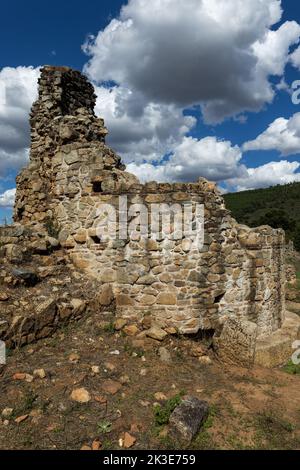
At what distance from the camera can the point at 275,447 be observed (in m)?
4.40

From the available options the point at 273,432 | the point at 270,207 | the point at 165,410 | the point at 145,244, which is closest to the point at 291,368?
the point at 273,432

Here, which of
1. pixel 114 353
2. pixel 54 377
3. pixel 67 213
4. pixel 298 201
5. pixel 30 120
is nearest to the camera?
pixel 54 377

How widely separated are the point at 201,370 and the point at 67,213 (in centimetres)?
457

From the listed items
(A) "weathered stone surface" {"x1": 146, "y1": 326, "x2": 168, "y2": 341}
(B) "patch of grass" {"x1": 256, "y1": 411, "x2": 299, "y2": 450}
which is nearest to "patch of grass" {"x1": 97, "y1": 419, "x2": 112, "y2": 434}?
(B) "patch of grass" {"x1": 256, "y1": 411, "x2": 299, "y2": 450}

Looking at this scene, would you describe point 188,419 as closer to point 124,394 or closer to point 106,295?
point 124,394

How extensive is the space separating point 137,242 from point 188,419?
3661 mm

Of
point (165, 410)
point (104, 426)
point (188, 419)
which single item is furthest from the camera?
point (165, 410)

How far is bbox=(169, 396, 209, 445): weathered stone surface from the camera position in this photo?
436 centimetres

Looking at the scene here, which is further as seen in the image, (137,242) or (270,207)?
(270,207)

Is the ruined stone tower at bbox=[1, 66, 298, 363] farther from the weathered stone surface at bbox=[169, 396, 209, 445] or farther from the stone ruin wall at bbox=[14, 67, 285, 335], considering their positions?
the weathered stone surface at bbox=[169, 396, 209, 445]

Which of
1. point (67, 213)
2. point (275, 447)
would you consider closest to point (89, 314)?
point (67, 213)

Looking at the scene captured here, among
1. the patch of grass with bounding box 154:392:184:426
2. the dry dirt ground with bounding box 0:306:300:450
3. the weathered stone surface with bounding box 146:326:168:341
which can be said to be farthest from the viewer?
the weathered stone surface with bounding box 146:326:168:341

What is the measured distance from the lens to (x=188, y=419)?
4.57m
